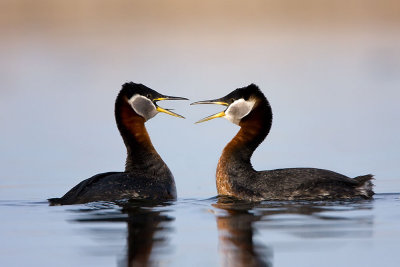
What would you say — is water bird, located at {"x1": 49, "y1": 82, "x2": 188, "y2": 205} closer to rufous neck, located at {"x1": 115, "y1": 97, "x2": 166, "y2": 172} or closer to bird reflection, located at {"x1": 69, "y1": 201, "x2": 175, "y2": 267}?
rufous neck, located at {"x1": 115, "y1": 97, "x2": 166, "y2": 172}

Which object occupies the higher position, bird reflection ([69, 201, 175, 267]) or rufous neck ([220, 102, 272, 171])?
rufous neck ([220, 102, 272, 171])

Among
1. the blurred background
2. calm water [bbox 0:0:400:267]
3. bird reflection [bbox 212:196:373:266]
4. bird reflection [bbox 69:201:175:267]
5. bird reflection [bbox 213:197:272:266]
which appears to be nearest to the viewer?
bird reflection [bbox 213:197:272:266]

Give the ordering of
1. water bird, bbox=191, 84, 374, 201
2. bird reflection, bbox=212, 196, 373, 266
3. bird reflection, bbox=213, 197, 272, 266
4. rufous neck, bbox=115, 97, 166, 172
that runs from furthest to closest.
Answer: rufous neck, bbox=115, 97, 166, 172
water bird, bbox=191, 84, 374, 201
bird reflection, bbox=212, 196, 373, 266
bird reflection, bbox=213, 197, 272, 266

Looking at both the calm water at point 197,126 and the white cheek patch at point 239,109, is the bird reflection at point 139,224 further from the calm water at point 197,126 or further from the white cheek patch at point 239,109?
the white cheek patch at point 239,109

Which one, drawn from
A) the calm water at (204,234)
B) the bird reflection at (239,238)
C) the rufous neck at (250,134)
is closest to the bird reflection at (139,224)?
the calm water at (204,234)

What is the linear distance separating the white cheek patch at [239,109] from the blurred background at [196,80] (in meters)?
1.07

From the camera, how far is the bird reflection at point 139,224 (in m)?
8.01

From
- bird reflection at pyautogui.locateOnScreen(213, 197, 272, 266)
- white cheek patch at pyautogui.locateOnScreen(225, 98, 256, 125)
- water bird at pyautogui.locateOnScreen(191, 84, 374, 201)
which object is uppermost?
white cheek patch at pyautogui.locateOnScreen(225, 98, 256, 125)

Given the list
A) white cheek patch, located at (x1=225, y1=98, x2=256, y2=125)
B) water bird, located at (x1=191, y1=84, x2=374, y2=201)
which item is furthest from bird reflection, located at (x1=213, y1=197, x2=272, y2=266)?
white cheek patch, located at (x1=225, y1=98, x2=256, y2=125)

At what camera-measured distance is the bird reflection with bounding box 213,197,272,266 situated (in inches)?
311

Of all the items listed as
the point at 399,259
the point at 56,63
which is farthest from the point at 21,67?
the point at 399,259

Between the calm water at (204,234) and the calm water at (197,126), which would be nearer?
the calm water at (204,234)

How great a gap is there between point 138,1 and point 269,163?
26.3 m

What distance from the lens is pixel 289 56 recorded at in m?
29.3
